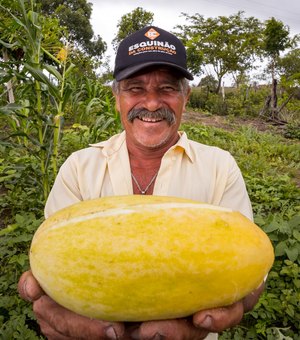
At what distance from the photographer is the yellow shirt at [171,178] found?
1.78 meters

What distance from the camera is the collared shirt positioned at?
1.78 meters

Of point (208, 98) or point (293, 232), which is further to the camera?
point (208, 98)

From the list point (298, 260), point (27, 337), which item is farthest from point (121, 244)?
point (298, 260)

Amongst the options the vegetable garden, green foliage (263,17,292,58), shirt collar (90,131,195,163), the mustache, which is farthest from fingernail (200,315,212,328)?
green foliage (263,17,292,58)

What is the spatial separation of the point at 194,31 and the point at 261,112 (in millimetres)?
12412

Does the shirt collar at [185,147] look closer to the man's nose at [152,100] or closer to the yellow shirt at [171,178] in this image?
the yellow shirt at [171,178]

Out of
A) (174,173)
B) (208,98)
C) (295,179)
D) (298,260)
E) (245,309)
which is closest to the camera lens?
(245,309)

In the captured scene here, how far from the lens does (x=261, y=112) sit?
1534cm

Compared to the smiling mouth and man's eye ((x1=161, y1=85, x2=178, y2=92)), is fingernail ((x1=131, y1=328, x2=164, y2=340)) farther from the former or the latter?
man's eye ((x1=161, y1=85, x2=178, y2=92))

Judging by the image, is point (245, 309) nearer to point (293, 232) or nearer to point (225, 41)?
point (293, 232)

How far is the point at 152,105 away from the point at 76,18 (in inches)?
991

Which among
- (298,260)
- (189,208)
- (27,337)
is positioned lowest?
(27,337)

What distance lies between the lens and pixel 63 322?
1.15 meters

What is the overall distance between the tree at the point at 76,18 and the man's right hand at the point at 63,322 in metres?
23.6
